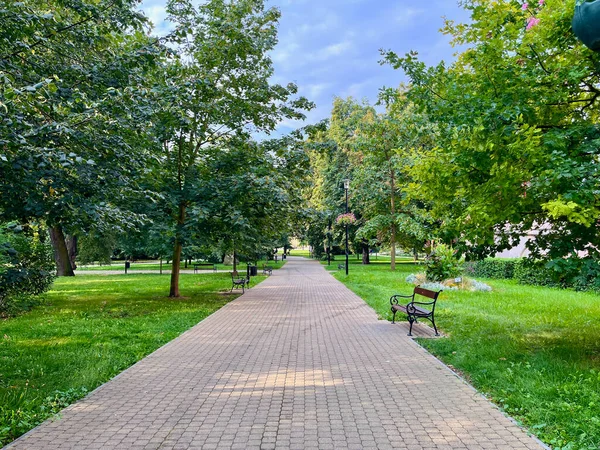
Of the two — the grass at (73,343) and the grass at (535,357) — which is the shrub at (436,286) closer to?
the grass at (535,357)

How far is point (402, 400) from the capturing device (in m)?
4.79

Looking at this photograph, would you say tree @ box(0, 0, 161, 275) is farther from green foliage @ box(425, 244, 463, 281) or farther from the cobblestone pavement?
green foliage @ box(425, 244, 463, 281)

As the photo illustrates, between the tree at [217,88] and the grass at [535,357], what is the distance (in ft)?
24.5

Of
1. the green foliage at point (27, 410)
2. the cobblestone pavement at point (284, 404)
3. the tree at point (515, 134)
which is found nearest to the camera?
the cobblestone pavement at point (284, 404)

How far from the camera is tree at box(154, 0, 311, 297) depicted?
1377 centimetres

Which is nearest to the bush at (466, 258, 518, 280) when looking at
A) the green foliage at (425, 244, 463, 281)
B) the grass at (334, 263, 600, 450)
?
the green foliage at (425, 244, 463, 281)

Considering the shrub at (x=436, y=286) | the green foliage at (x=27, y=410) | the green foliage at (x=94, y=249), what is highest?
the green foliage at (x=94, y=249)

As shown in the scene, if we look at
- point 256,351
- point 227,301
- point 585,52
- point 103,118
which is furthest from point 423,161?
point 227,301

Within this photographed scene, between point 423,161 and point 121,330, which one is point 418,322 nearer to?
point 423,161

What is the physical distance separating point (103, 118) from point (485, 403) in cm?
602

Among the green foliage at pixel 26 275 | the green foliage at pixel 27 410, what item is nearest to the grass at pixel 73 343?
the green foliage at pixel 27 410

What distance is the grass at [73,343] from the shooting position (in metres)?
4.74

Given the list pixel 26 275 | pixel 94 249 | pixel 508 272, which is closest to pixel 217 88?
pixel 26 275

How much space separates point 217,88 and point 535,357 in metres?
12.5
